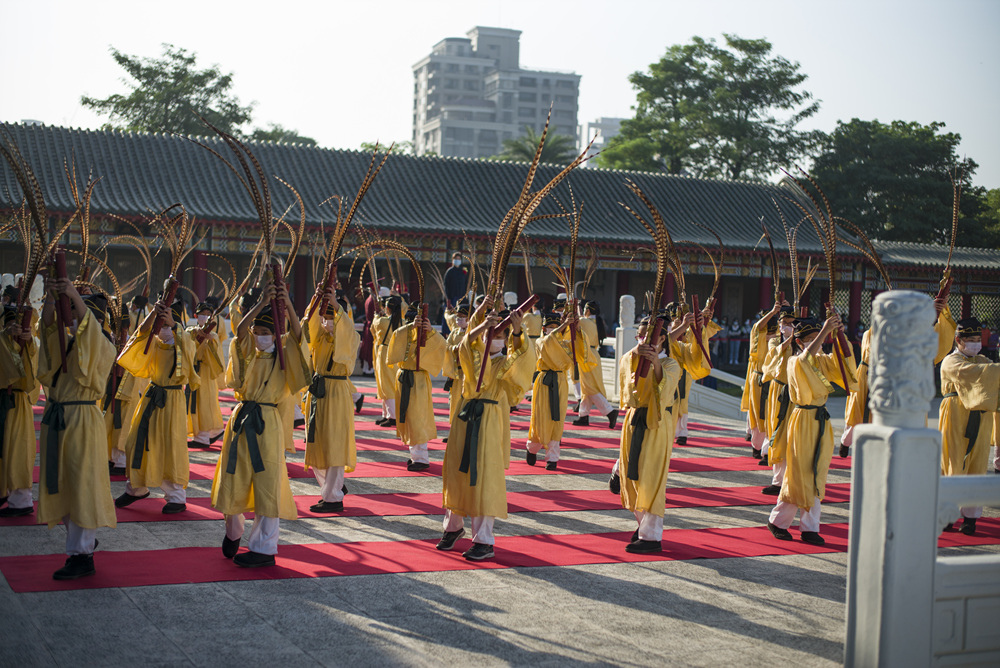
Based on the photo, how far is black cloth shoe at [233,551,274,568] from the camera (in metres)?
5.15

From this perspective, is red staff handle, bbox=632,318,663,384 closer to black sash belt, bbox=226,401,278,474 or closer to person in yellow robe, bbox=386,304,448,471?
black sash belt, bbox=226,401,278,474

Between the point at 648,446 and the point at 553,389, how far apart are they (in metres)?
3.17

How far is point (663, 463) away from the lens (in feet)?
19.6

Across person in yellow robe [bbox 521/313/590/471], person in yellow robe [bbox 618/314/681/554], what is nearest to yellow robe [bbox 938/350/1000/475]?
person in yellow robe [bbox 618/314/681/554]

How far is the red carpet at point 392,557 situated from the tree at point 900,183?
24.9 meters

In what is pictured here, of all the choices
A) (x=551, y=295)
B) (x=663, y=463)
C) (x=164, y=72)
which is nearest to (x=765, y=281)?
(x=551, y=295)

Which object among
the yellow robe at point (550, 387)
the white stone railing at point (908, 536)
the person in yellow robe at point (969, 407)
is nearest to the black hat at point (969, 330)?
the person in yellow robe at point (969, 407)

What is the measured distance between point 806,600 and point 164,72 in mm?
34685

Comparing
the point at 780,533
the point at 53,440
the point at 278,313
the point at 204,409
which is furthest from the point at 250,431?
the point at 204,409

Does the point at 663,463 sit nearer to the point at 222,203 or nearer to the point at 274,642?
the point at 274,642

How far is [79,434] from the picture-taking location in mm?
5031

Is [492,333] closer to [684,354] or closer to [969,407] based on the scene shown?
[684,354]

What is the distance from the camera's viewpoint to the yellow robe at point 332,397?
6.66 metres

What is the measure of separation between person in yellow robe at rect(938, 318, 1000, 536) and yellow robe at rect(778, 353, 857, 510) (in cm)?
109
